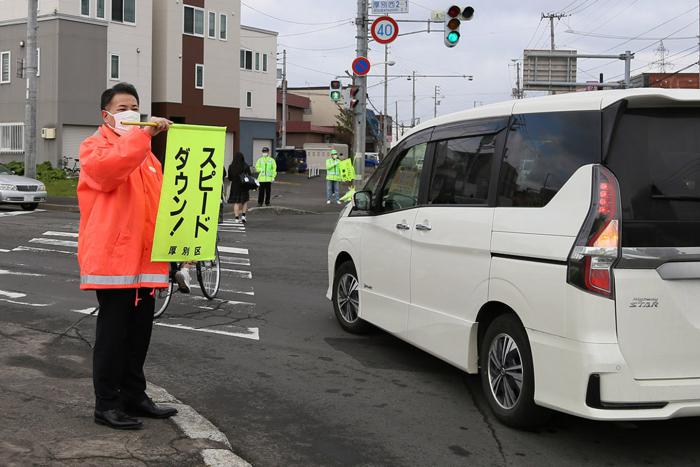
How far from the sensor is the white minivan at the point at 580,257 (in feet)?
14.1

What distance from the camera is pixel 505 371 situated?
16.8ft

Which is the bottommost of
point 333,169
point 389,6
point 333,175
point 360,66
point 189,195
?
point 189,195

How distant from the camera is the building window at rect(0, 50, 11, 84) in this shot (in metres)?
38.3

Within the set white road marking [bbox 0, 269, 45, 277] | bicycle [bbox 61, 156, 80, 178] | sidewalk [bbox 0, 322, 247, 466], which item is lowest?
sidewalk [bbox 0, 322, 247, 466]

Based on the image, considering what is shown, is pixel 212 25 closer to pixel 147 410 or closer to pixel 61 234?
pixel 61 234

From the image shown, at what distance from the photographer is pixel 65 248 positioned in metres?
14.5

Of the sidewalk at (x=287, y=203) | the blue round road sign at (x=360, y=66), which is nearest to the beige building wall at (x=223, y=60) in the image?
the sidewalk at (x=287, y=203)

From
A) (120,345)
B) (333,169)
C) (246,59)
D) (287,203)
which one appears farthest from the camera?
(246,59)

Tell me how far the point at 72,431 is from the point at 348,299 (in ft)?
12.0

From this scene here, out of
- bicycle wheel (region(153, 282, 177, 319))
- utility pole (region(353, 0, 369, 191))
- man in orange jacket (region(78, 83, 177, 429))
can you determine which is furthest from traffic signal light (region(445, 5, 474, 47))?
man in orange jacket (region(78, 83, 177, 429))

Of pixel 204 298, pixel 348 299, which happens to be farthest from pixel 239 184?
pixel 348 299

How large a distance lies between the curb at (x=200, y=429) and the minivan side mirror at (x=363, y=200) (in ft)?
8.30

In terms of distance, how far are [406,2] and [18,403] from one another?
64.4ft

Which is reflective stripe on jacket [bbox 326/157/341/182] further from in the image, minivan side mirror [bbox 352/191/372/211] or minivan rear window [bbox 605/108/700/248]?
minivan rear window [bbox 605/108/700/248]
